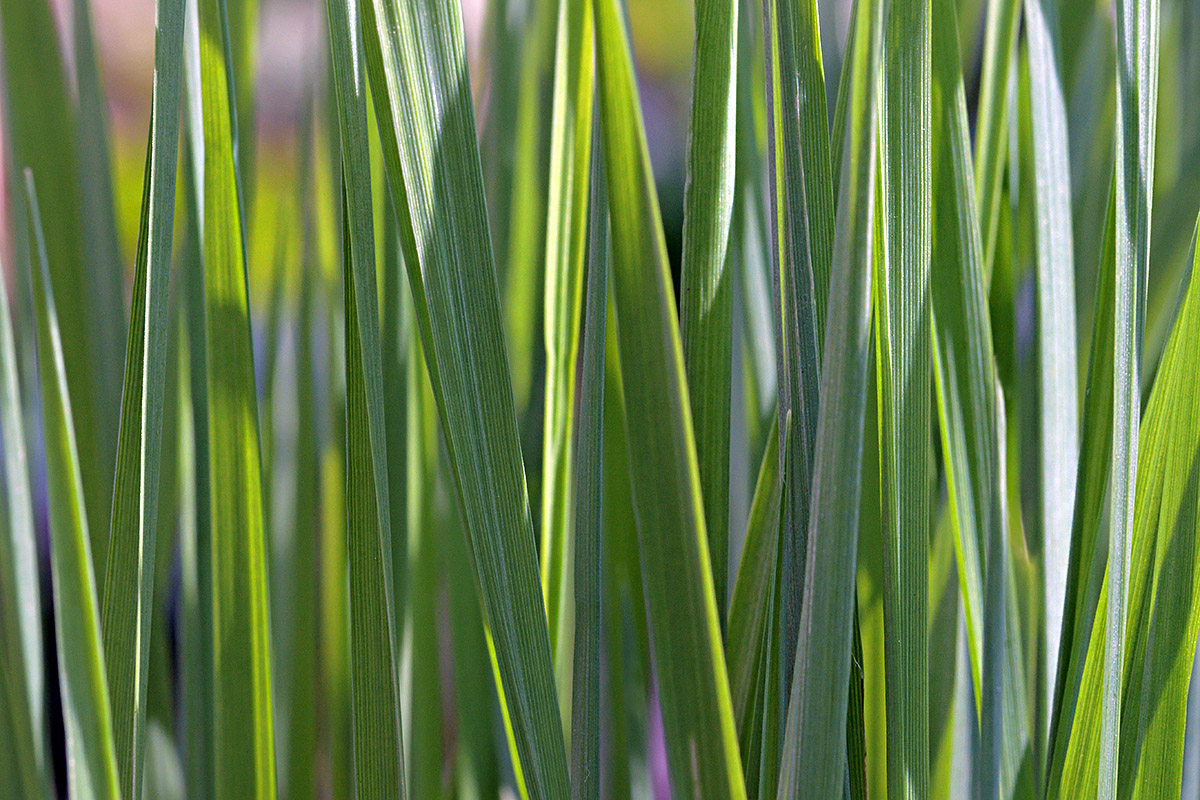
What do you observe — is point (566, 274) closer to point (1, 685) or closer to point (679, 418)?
point (679, 418)

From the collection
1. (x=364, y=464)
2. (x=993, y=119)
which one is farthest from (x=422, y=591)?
(x=993, y=119)

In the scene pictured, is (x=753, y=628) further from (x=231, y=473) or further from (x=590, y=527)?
(x=231, y=473)

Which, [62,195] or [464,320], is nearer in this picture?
[464,320]

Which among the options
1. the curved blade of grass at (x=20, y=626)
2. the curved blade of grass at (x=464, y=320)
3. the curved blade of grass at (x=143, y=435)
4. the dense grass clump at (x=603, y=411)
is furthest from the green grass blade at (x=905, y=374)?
the curved blade of grass at (x=20, y=626)

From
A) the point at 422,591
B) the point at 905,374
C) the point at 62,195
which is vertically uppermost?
the point at 62,195

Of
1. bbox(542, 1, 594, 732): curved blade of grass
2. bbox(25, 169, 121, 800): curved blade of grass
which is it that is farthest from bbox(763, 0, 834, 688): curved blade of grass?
bbox(25, 169, 121, 800): curved blade of grass

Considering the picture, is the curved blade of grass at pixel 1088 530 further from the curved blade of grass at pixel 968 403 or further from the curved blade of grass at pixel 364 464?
the curved blade of grass at pixel 364 464

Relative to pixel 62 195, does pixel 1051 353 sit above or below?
below

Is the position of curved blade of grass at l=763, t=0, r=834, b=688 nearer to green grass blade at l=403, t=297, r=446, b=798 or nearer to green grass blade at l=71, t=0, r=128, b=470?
green grass blade at l=403, t=297, r=446, b=798
